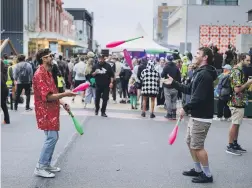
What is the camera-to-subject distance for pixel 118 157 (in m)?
8.78

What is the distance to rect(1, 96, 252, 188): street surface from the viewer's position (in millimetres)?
7055

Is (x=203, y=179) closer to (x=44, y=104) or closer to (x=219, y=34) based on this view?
(x=44, y=104)

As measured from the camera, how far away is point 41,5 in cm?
4284

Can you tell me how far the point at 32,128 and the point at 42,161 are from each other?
17.0ft

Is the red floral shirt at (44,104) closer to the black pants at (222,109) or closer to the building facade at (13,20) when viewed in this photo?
the black pants at (222,109)

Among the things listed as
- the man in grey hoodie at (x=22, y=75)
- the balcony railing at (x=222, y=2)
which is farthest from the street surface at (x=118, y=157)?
the balcony railing at (x=222, y=2)

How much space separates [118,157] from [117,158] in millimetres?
103

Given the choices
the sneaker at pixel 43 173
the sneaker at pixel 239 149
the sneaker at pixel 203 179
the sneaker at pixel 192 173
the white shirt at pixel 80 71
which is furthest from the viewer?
the white shirt at pixel 80 71

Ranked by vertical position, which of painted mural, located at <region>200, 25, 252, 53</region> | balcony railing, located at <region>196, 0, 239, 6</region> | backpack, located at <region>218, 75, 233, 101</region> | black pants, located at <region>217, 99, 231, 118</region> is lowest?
black pants, located at <region>217, 99, 231, 118</region>

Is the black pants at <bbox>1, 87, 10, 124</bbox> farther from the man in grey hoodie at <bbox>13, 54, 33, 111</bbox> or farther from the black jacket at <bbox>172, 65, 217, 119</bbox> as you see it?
the black jacket at <bbox>172, 65, 217, 119</bbox>

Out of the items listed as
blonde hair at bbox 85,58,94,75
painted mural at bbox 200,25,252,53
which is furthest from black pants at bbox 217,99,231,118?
painted mural at bbox 200,25,252,53

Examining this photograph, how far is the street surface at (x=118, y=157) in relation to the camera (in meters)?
7.05

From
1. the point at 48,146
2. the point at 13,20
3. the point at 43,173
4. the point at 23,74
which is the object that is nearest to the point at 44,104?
the point at 48,146

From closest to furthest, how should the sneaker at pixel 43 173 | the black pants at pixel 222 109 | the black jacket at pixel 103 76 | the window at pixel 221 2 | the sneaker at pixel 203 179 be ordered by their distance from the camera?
1. the sneaker at pixel 203 179
2. the sneaker at pixel 43 173
3. the black pants at pixel 222 109
4. the black jacket at pixel 103 76
5. the window at pixel 221 2
